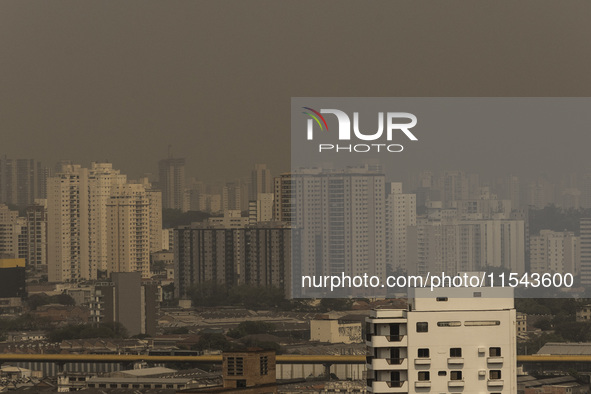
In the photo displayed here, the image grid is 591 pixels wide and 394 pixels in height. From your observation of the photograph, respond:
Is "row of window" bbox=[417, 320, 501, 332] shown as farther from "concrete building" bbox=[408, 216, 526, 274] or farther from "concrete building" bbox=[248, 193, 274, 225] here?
"concrete building" bbox=[248, 193, 274, 225]

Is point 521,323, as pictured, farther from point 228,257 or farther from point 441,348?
point 441,348

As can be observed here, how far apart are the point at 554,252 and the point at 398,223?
1039 mm

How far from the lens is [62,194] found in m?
13.4

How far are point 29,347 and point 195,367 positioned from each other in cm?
164

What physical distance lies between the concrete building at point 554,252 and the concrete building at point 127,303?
3830 mm

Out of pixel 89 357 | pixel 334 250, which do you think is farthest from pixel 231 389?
pixel 89 357

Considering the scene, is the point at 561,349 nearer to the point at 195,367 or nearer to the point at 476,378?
the point at 195,367

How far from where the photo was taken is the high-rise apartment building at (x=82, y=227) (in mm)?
13125

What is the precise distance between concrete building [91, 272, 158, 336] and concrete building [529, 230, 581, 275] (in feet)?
12.6

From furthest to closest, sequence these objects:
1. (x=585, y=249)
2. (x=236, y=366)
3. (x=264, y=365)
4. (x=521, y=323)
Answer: (x=521, y=323) < (x=585, y=249) < (x=264, y=365) < (x=236, y=366)

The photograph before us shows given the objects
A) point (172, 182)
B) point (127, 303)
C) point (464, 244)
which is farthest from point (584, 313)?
point (127, 303)

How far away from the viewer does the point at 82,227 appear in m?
13.3

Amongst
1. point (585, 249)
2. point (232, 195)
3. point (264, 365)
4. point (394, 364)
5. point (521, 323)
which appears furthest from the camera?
point (232, 195)

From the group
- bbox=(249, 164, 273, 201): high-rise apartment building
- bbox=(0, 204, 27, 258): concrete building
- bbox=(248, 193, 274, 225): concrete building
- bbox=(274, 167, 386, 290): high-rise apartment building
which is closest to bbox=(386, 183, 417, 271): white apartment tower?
bbox=(274, 167, 386, 290): high-rise apartment building
